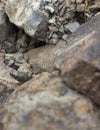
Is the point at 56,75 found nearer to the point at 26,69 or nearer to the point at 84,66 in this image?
the point at 84,66

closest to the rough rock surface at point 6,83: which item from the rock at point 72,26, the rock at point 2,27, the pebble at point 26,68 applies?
the pebble at point 26,68

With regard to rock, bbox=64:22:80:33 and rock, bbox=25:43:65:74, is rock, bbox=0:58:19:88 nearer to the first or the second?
rock, bbox=25:43:65:74

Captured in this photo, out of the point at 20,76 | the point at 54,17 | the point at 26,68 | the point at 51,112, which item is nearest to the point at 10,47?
the point at 26,68

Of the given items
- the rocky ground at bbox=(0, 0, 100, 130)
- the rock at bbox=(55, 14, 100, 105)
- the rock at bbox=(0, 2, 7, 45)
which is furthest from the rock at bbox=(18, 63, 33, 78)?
the rock at bbox=(55, 14, 100, 105)

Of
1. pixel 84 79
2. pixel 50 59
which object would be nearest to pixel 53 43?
pixel 50 59

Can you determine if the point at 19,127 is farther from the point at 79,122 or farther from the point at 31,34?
the point at 31,34

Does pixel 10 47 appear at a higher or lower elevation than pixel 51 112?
lower
